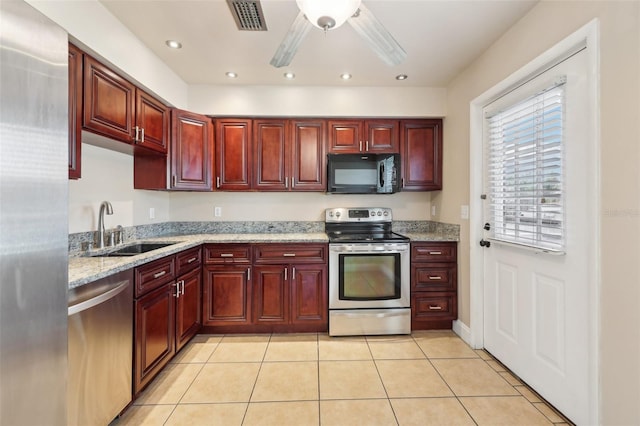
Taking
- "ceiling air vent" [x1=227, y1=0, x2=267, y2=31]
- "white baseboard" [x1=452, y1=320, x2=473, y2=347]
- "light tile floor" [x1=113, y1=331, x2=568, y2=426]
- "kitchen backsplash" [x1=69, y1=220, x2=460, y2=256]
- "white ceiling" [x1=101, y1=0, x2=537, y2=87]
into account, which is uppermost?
"white ceiling" [x1=101, y1=0, x2=537, y2=87]

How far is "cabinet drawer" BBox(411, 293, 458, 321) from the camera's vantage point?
9.01 ft

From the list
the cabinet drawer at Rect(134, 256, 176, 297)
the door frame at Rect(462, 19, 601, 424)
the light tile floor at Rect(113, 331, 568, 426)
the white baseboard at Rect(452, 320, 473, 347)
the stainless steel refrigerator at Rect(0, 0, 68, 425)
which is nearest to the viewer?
the stainless steel refrigerator at Rect(0, 0, 68, 425)

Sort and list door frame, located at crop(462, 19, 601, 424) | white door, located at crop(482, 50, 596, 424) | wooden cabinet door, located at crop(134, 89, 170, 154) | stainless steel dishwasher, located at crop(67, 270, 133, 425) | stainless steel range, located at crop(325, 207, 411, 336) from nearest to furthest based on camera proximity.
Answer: stainless steel dishwasher, located at crop(67, 270, 133, 425)
door frame, located at crop(462, 19, 601, 424)
white door, located at crop(482, 50, 596, 424)
wooden cabinet door, located at crop(134, 89, 170, 154)
stainless steel range, located at crop(325, 207, 411, 336)

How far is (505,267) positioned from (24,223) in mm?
2705

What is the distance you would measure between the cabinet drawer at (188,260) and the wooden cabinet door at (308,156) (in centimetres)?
116

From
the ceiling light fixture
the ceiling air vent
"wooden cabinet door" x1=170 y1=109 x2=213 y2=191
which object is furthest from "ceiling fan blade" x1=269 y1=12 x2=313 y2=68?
"wooden cabinet door" x1=170 y1=109 x2=213 y2=191

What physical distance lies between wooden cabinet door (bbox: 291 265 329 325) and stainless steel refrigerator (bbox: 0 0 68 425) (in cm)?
184

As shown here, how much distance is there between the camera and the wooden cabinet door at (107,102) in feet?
5.50

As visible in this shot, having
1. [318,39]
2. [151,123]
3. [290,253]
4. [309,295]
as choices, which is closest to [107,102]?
[151,123]

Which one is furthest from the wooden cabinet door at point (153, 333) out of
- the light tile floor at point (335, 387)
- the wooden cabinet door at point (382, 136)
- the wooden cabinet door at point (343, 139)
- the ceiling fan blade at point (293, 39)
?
the wooden cabinet door at point (382, 136)

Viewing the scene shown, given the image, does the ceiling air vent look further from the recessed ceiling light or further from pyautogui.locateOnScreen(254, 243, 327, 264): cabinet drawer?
pyautogui.locateOnScreen(254, 243, 327, 264): cabinet drawer

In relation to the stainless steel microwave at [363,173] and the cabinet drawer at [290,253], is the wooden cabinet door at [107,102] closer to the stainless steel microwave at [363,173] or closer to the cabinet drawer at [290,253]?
the cabinet drawer at [290,253]

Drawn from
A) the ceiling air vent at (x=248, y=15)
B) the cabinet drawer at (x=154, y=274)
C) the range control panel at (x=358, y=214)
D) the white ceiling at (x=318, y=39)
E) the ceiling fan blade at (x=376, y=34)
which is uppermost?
the white ceiling at (x=318, y=39)

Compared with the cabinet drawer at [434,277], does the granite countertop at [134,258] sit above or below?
above
